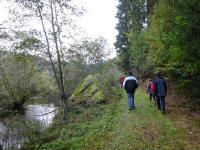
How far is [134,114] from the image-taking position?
38.5ft

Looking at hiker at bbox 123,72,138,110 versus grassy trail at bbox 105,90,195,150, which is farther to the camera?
hiker at bbox 123,72,138,110

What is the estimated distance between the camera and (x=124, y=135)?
872 centimetres

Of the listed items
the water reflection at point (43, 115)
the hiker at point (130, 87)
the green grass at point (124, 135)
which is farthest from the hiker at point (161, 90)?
the water reflection at point (43, 115)

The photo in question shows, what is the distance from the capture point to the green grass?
7652mm

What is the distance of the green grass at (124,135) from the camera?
765cm

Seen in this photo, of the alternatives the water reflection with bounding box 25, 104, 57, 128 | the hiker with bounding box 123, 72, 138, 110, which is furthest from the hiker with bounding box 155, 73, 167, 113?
the water reflection with bounding box 25, 104, 57, 128

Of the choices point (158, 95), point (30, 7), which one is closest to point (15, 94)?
point (30, 7)

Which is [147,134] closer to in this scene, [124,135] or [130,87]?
[124,135]

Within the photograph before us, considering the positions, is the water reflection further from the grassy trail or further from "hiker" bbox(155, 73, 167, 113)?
"hiker" bbox(155, 73, 167, 113)

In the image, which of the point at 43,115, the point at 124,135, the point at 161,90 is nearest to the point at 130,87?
the point at 161,90

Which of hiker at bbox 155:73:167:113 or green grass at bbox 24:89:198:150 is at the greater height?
hiker at bbox 155:73:167:113

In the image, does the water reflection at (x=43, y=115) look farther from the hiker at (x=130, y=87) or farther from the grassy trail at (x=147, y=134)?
the grassy trail at (x=147, y=134)

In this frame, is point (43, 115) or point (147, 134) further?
point (43, 115)

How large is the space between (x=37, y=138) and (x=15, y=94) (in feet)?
48.9
